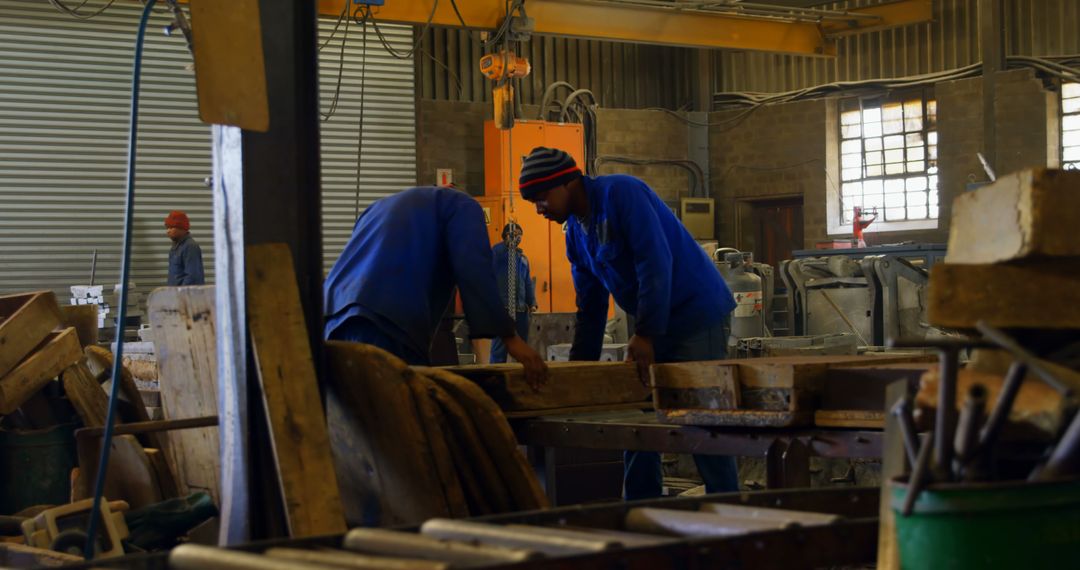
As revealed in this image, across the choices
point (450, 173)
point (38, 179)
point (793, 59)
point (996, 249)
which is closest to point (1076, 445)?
point (996, 249)

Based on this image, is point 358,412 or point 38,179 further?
point 38,179

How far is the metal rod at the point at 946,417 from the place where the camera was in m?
1.90

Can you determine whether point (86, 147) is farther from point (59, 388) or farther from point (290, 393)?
point (290, 393)

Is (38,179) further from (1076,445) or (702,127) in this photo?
(1076,445)

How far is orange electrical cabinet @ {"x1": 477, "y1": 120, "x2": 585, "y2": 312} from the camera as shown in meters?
14.8

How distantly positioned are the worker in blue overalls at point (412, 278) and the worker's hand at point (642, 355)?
43 centimetres

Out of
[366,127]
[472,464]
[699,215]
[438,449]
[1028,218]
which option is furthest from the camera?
[699,215]

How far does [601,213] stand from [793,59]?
1366cm

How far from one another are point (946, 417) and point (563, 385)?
2.19 meters

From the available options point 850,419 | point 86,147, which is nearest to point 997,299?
point 850,419

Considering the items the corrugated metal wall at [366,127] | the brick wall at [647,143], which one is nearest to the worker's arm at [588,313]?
the corrugated metal wall at [366,127]

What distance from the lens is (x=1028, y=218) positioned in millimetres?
2209

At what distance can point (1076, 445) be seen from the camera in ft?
6.28

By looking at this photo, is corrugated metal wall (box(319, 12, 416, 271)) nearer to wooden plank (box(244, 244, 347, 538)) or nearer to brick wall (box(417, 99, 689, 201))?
brick wall (box(417, 99, 689, 201))
